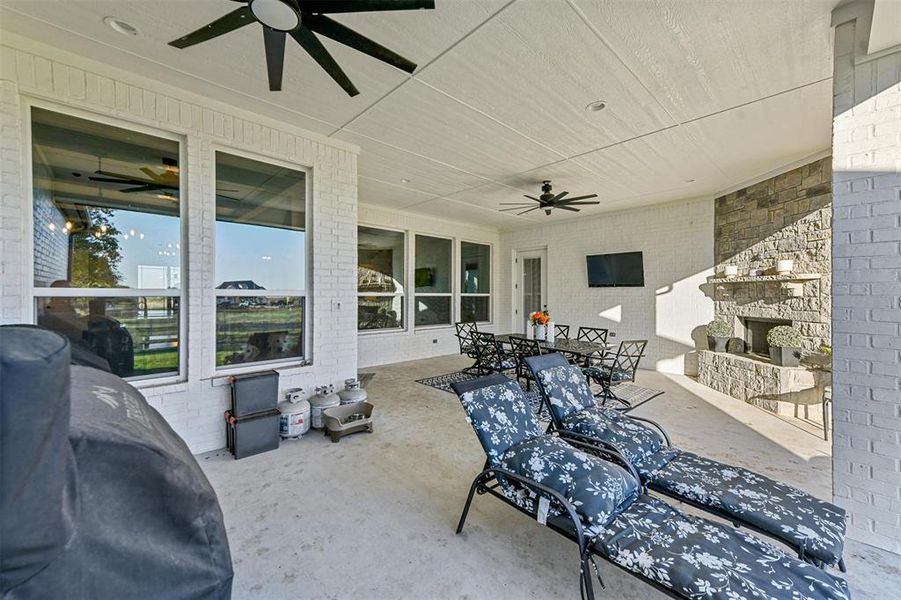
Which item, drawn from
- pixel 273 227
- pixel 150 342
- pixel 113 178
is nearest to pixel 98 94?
pixel 113 178

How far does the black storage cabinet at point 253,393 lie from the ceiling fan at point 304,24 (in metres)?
2.45

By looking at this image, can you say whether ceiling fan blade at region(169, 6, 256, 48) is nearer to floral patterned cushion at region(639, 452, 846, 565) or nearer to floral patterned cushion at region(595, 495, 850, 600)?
floral patterned cushion at region(595, 495, 850, 600)

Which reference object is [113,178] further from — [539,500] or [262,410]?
[539,500]

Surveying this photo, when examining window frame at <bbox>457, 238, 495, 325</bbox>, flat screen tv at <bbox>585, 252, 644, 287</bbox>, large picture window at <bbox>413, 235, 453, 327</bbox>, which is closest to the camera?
flat screen tv at <bbox>585, 252, 644, 287</bbox>

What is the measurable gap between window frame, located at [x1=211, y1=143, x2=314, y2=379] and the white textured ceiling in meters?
0.43

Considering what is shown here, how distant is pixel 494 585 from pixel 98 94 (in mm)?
4179

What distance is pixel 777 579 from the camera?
129 cm

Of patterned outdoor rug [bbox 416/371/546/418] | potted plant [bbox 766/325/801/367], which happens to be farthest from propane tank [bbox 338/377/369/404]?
potted plant [bbox 766/325/801/367]

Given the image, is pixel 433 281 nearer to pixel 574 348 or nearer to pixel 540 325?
pixel 540 325

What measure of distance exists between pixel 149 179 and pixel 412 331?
15.9 ft

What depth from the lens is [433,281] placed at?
7.69 m

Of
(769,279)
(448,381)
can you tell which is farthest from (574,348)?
(769,279)

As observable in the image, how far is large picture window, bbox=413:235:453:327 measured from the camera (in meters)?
7.41

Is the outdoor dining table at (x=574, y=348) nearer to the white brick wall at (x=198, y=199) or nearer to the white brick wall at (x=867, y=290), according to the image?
the white brick wall at (x=867, y=290)
